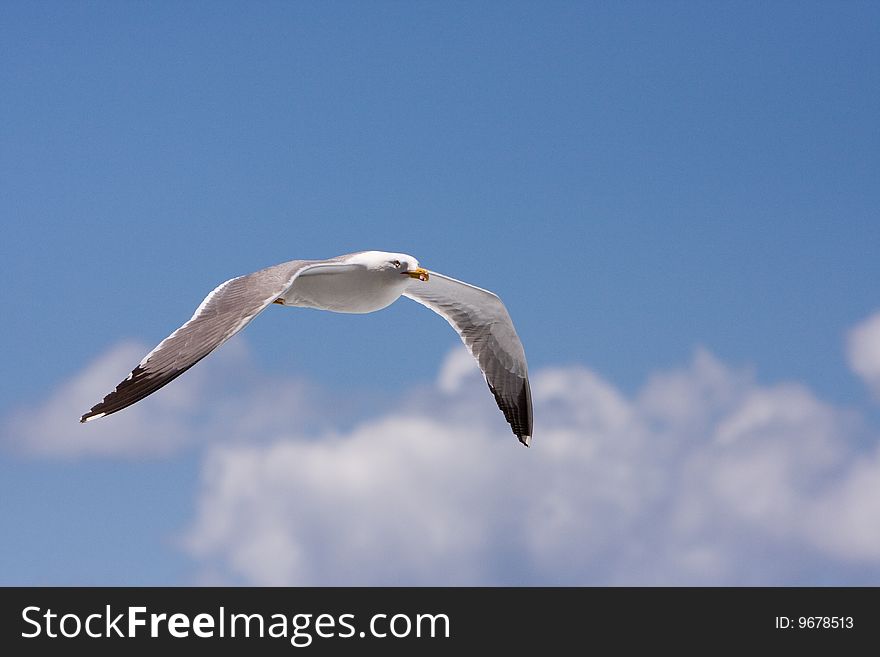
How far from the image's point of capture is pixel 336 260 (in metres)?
15.7

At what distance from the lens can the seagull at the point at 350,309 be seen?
40.2 ft

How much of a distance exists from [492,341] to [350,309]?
3.68 m

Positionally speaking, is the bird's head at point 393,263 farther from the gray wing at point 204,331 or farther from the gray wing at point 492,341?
the gray wing at point 492,341

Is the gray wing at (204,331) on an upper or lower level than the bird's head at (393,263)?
lower

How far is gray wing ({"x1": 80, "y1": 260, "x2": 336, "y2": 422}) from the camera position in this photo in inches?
468

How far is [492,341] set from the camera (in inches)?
744

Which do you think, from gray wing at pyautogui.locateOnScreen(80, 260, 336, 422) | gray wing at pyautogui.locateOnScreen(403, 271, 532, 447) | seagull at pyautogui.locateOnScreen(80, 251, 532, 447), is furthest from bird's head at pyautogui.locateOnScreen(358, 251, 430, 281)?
gray wing at pyautogui.locateOnScreen(403, 271, 532, 447)

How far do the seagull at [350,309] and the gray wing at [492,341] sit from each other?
0.02 metres

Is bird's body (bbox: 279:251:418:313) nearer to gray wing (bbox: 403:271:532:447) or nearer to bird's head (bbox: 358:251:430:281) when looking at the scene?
bird's head (bbox: 358:251:430:281)

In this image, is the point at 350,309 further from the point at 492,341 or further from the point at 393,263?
the point at 492,341

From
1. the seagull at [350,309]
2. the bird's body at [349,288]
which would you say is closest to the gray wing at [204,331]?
the seagull at [350,309]

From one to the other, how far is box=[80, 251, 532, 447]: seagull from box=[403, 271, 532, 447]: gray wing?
17 millimetres
